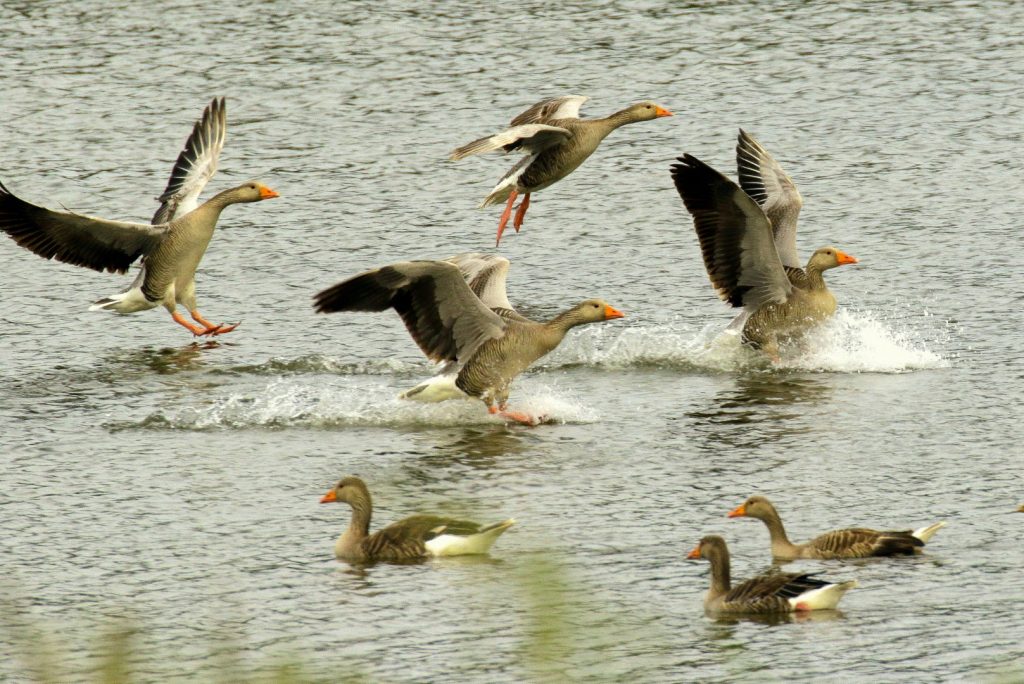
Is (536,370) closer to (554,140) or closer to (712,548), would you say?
(554,140)

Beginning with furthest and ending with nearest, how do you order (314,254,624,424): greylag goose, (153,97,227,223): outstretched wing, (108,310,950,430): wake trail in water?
(153,97,227,223): outstretched wing < (108,310,950,430): wake trail in water < (314,254,624,424): greylag goose

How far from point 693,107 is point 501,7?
205 inches

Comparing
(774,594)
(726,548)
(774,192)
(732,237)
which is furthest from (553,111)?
(774,594)

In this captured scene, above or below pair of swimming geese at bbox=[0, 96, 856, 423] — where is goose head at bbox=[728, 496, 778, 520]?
below

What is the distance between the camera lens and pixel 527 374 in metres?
16.0

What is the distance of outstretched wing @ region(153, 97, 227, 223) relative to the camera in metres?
17.6

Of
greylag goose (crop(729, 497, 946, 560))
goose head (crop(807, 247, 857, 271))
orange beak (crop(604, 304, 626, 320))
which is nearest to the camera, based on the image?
greylag goose (crop(729, 497, 946, 560))

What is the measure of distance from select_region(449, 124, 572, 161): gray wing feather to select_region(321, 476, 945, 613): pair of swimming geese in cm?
494

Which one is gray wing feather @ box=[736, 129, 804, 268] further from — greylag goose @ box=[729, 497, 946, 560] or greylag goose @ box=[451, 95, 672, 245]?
greylag goose @ box=[729, 497, 946, 560]

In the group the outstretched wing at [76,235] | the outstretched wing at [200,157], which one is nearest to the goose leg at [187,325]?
the outstretched wing at [76,235]

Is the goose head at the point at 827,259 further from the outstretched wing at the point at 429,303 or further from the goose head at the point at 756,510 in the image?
the goose head at the point at 756,510

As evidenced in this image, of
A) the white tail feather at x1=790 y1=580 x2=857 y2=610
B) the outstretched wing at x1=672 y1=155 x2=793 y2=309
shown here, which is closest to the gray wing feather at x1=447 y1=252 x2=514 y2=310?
the outstretched wing at x1=672 y1=155 x2=793 y2=309

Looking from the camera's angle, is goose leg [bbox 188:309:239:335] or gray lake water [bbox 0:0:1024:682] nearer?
gray lake water [bbox 0:0:1024:682]

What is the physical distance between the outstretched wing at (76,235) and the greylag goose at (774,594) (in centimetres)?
777
